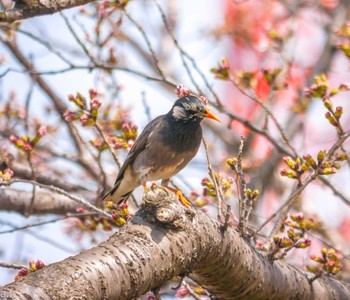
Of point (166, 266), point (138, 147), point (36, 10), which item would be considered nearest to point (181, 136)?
point (138, 147)

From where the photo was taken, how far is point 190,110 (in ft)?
15.3

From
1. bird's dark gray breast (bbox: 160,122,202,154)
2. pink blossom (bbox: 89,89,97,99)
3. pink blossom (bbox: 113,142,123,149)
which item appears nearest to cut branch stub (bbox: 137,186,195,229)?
pink blossom (bbox: 113,142,123,149)

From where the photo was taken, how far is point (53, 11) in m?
3.09

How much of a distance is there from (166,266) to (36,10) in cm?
135

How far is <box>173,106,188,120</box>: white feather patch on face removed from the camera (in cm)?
472

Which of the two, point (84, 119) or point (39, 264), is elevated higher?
point (84, 119)

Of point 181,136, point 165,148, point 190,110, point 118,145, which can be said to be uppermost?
point 190,110

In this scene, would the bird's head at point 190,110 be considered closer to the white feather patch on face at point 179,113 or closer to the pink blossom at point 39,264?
the white feather patch on face at point 179,113

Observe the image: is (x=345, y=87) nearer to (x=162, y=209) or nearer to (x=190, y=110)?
(x=190, y=110)

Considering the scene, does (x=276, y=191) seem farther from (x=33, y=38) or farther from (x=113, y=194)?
(x=33, y=38)

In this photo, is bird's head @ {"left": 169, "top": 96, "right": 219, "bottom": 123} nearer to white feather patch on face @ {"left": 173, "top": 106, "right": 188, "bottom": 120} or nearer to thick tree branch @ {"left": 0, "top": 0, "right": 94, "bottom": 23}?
white feather patch on face @ {"left": 173, "top": 106, "right": 188, "bottom": 120}

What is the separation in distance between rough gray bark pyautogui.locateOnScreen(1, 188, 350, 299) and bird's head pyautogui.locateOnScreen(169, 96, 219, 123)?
1.47 meters

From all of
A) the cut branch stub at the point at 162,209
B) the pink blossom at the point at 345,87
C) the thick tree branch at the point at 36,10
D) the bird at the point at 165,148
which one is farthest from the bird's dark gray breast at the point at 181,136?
the cut branch stub at the point at 162,209

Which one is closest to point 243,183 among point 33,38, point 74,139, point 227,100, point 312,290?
point 312,290
